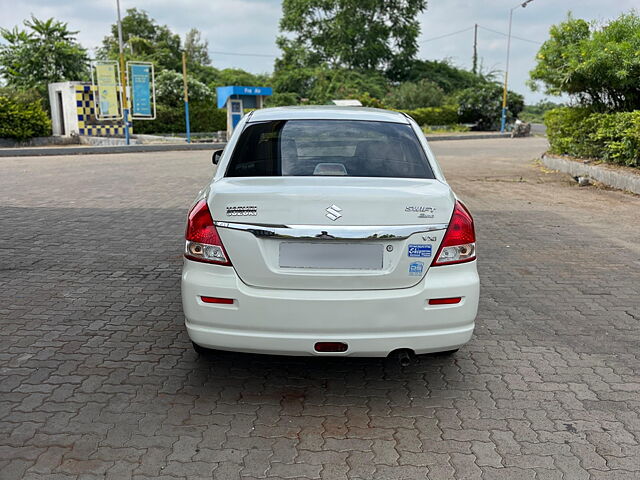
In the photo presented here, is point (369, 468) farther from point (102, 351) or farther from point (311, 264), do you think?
point (102, 351)

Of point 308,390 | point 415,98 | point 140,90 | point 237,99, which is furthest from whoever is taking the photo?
point 415,98

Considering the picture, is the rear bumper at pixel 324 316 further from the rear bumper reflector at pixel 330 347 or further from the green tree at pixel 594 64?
the green tree at pixel 594 64

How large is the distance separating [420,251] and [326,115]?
1.53 metres

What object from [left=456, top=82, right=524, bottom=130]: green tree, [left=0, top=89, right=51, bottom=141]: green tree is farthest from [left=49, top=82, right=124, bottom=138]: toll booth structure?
[left=456, top=82, right=524, bottom=130]: green tree

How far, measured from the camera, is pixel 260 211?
326 centimetres

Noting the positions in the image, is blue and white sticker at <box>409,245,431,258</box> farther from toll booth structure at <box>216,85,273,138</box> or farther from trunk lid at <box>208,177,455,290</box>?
toll booth structure at <box>216,85,273,138</box>

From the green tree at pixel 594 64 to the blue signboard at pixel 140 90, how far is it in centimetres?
1771

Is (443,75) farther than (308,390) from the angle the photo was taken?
Yes

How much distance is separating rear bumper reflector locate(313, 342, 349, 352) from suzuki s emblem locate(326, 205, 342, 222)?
65cm

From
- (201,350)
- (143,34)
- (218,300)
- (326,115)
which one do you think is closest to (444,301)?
(218,300)

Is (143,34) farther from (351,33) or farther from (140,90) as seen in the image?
(140,90)

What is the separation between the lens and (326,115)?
14.5 ft

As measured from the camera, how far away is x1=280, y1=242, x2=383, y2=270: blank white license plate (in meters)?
3.24

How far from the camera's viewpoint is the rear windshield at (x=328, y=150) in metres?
3.86
